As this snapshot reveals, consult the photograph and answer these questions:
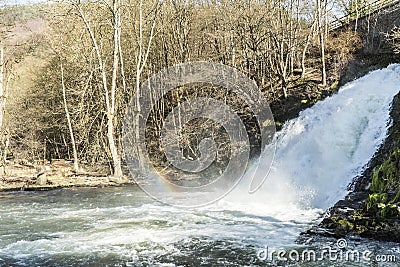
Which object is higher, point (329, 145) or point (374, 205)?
point (329, 145)

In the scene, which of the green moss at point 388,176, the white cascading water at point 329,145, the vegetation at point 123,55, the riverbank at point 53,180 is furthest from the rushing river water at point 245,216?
the vegetation at point 123,55

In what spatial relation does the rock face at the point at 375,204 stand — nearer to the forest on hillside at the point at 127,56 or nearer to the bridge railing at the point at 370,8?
→ the forest on hillside at the point at 127,56

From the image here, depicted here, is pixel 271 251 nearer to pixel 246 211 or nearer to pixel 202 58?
pixel 246 211

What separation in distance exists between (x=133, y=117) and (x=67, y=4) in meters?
5.66

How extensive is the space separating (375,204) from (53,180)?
1309cm

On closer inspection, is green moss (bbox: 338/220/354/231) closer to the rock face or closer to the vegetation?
the rock face

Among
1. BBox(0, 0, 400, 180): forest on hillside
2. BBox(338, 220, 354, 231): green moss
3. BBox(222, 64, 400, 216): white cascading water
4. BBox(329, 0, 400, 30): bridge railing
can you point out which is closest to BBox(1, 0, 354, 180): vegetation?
BBox(0, 0, 400, 180): forest on hillside

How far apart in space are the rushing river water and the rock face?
14.3 inches

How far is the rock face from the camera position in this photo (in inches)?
330

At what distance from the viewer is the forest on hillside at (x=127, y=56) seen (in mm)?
19234

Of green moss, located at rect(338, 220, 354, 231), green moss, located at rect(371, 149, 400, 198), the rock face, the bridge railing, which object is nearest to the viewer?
the rock face

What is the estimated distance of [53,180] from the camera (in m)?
17.7

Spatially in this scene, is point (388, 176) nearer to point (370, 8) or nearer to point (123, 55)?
point (123, 55)

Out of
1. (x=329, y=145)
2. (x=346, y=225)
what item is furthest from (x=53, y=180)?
(x=346, y=225)
